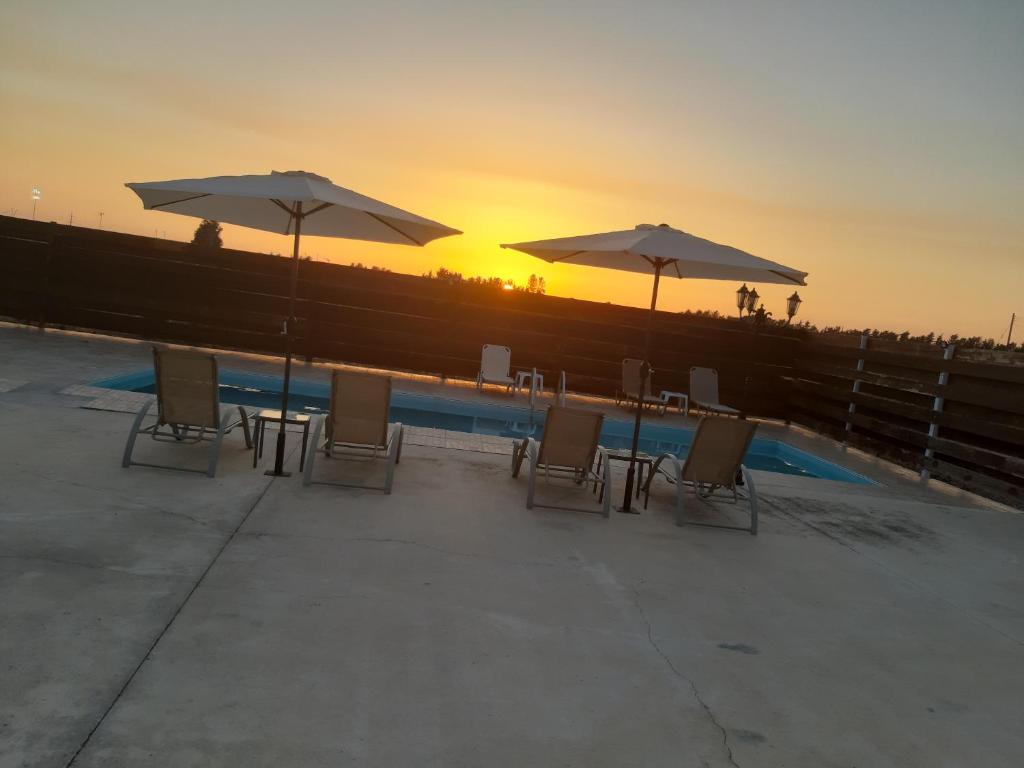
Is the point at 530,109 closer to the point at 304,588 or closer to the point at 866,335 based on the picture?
the point at 866,335

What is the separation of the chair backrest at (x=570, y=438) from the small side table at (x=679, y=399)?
654cm

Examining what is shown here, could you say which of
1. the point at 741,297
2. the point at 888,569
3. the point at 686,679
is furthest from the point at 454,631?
the point at 741,297

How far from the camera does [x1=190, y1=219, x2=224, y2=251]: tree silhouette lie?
12.2m

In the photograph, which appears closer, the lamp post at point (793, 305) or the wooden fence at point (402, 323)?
the wooden fence at point (402, 323)

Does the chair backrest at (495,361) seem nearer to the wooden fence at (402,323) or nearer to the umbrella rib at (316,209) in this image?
the wooden fence at (402,323)

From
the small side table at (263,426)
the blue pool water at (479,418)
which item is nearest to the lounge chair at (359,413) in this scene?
the small side table at (263,426)

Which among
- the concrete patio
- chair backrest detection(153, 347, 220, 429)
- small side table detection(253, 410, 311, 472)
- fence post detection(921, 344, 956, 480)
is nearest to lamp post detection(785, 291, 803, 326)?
fence post detection(921, 344, 956, 480)

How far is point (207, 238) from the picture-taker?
14109 millimetres

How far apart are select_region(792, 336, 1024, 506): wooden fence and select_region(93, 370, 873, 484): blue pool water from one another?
1266 millimetres

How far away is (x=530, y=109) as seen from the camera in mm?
11312

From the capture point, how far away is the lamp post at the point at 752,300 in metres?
13.5

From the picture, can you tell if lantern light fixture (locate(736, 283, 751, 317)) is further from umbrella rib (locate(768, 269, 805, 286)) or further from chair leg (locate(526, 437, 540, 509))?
chair leg (locate(526, 437, 540, 509))

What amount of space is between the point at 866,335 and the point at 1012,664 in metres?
8.38

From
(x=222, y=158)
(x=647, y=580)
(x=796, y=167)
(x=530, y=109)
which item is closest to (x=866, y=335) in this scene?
(x=796, y=167)
